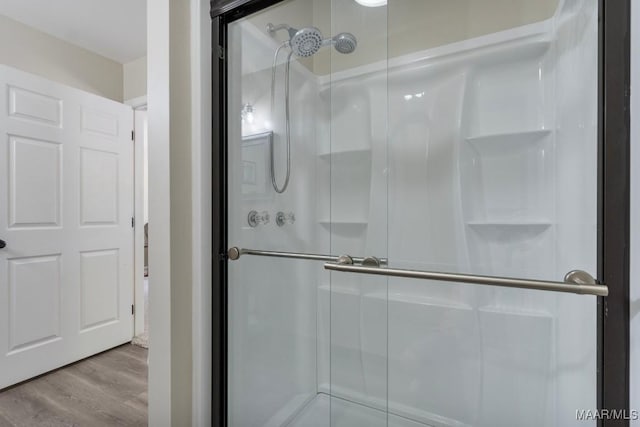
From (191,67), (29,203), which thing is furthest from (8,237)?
(191,67)

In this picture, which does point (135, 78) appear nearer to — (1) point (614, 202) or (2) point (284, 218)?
(2) point (284, 218)

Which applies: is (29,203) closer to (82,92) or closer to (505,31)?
(82,92)

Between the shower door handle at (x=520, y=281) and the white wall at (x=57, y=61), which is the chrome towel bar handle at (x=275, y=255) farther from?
the white wall at (x=57, y=61)

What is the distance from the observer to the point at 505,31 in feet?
4.33

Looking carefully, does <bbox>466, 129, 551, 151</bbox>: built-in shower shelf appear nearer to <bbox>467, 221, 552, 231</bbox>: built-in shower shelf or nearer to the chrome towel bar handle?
<bbox>467, 221, 552, 231</bbox>: built-in shower shelf

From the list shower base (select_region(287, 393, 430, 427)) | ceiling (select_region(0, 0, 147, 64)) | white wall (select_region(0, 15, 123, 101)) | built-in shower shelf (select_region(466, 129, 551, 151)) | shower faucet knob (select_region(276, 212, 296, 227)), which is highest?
ceiling (select_region(0, 0, 147, 64))

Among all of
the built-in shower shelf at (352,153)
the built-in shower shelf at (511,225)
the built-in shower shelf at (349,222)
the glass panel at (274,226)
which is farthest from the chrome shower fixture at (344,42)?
the built-in shower shelf at (511,225)

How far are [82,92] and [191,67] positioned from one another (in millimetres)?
1544

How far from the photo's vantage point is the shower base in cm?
124

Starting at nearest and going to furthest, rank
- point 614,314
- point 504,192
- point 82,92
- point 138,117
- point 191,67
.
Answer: point 614,314
point 191,67
point 504,192
point 82,92
point 138,117

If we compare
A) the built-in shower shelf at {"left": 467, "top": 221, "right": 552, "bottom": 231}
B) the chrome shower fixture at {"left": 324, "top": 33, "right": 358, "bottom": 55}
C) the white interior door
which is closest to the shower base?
the built-in shower shelf at {"left": 467, "top": 221, "right": 552, "bottom": 231}
